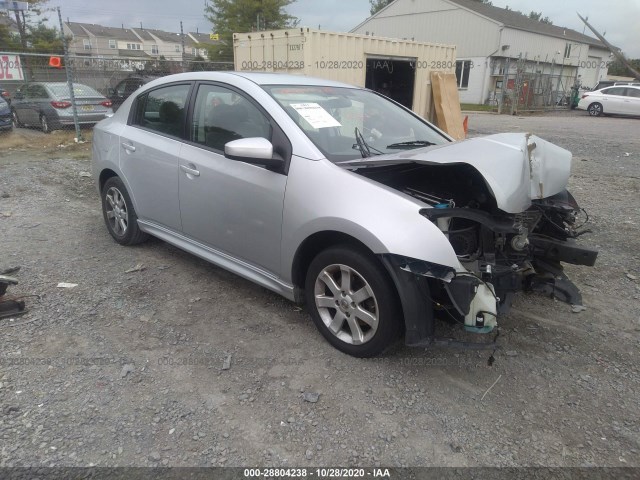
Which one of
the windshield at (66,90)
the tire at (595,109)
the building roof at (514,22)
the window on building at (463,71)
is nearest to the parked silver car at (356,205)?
the windshield at (66,90)

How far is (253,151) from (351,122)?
0.93 metres

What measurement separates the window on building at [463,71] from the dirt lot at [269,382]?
101 feet

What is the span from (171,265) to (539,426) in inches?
130

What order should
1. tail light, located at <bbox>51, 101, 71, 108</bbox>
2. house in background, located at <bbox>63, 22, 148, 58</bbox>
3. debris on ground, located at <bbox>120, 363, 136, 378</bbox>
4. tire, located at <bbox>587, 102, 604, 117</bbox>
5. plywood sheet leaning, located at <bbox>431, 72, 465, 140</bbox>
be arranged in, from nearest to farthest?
debris on ground, located at <bbox>120, 363, 136, 378</bbox>, plywood sheet leaning, located at <bbox>431, 72, 465, 140</bbox>, tail light, located at <bbox>51, 101, 71, 108</bbox>, tire, located at <bbox>587, 102, 604, 117</bbox>, house in background, located at <bbox>63, 22, 148, 58</bbox>

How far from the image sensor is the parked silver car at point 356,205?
2.71 m

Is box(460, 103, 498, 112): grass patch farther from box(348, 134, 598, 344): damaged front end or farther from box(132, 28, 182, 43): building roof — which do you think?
box(132, 28, 182, 43): building roof

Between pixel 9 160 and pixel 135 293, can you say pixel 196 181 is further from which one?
pixel 9 160

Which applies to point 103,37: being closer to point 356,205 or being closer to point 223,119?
point 223,119

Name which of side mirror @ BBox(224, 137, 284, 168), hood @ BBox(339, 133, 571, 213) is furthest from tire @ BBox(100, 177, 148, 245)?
hood @ BBox(339, 133, 571, 213)

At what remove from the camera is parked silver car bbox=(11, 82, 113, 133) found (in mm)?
11992

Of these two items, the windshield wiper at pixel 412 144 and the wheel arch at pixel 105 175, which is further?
the wheel arch at pixel 105 175

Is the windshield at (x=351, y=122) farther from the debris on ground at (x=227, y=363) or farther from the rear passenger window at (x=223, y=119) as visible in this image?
the debris on ground at (x=227, y=363)

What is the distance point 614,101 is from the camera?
73.7ft

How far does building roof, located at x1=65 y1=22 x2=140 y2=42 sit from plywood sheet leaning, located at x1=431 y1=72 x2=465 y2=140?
3060 inches
